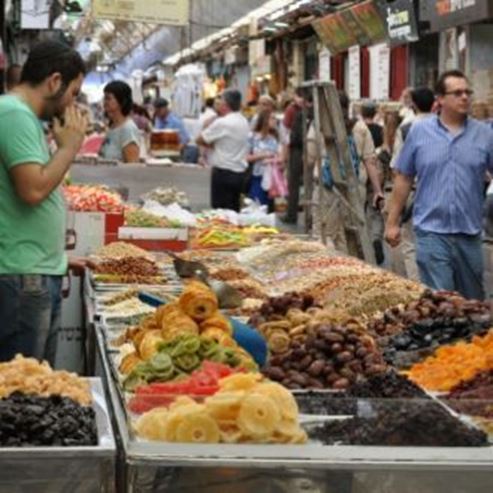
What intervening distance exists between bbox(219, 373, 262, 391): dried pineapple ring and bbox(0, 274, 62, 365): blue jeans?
2.00m

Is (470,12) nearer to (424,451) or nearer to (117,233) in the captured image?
(117,233)

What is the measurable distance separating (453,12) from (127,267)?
11378 mm

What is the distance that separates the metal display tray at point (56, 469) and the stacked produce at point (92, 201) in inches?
262

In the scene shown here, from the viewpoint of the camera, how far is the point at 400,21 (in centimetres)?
2175

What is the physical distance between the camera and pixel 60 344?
9.38 metres

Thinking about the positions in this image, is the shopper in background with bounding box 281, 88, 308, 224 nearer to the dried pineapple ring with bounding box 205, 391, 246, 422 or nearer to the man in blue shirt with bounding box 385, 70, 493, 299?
the man in blue shirt with bounding box 385, 70, 493, 299

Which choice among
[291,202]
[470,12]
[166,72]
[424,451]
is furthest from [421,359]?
[166,72]

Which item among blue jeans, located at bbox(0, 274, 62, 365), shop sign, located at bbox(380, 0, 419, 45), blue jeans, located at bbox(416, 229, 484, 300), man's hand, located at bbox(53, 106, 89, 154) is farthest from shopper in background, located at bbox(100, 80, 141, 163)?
shop sign, located at bbox(380, 0, 419, 45)

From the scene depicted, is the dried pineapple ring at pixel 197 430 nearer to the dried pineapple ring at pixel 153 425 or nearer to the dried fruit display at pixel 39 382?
the dried pineapple ring at pixel 153 425

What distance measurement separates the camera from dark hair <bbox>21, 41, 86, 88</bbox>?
6.57 m

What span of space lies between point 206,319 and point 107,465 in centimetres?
178

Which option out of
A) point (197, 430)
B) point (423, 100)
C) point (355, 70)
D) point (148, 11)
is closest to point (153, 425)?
point (197, 430)

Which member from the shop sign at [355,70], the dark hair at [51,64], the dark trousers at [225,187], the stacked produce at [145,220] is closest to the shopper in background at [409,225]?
the dark trousers at [225,187]

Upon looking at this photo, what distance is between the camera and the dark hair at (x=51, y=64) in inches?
259
